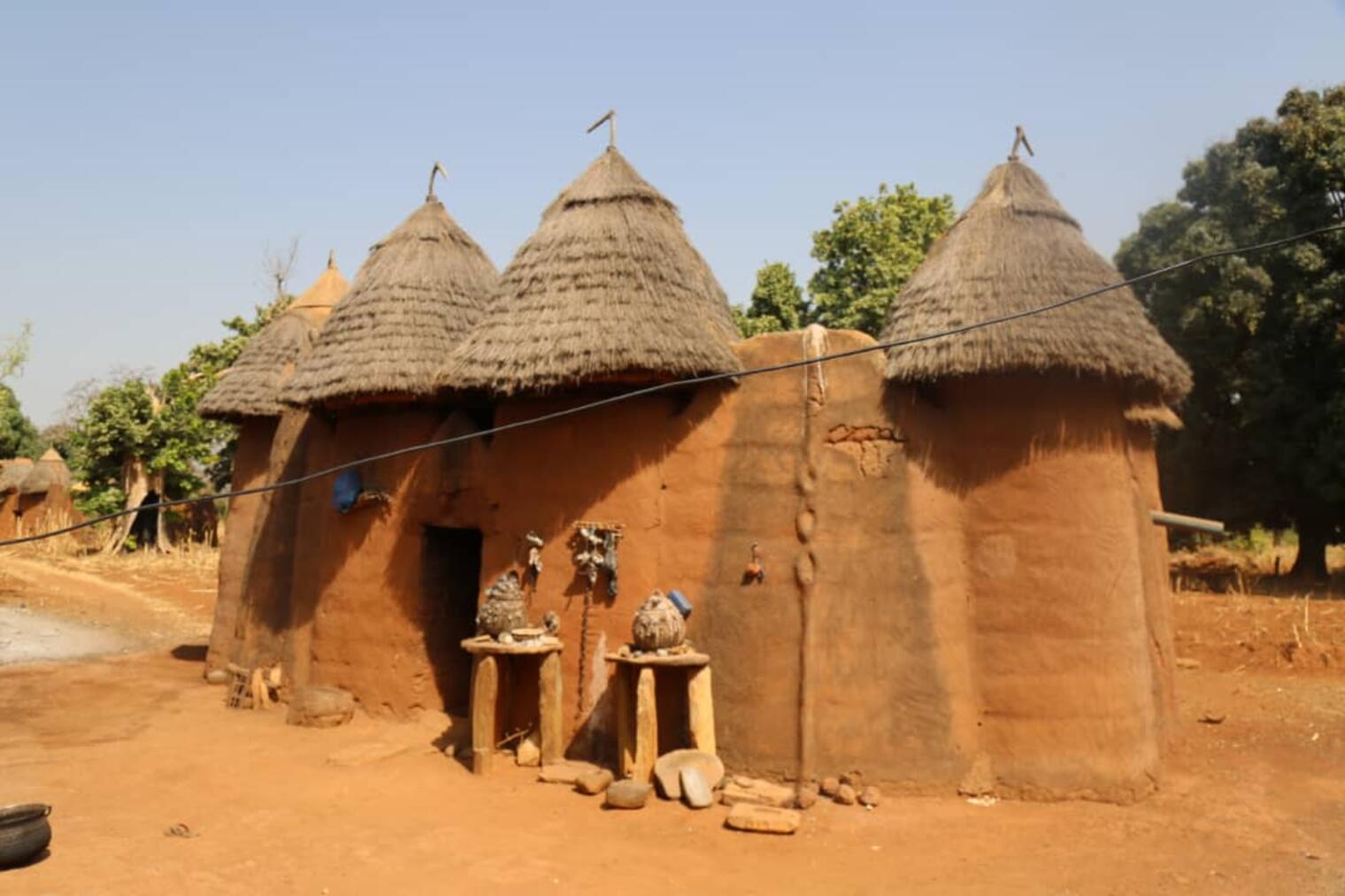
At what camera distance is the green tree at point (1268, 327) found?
1606cm

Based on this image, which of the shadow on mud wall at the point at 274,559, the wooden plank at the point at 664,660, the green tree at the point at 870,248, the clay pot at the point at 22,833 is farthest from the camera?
the green tree at the point at 870,248

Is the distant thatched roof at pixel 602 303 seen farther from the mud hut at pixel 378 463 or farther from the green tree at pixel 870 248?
the green tree at pixel 870 248

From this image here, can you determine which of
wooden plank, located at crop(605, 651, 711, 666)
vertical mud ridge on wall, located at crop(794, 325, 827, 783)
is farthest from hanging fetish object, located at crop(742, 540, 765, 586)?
wooden plank, located at crop(605, 651, 711, 666)

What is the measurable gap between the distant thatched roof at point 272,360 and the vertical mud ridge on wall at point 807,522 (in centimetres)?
753

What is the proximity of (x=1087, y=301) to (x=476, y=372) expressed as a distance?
505 centimetres

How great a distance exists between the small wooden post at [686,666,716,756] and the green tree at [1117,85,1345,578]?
44.6ft

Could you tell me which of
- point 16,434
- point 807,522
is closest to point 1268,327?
point 807,522

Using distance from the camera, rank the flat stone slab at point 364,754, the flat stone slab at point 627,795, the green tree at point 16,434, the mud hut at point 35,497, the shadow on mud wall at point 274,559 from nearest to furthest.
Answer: the flat stone slab at point 627,795, the flat stone slab at point 364,754, the shadow on mud wall at point 274,559, the mud hut at point 35,497, the green tree at point 16,434

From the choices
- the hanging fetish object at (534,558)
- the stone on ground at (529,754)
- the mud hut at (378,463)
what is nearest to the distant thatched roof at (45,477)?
the mud hut at (378,463)

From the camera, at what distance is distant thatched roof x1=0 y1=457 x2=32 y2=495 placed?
94.6ft

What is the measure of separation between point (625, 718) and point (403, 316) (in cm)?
501

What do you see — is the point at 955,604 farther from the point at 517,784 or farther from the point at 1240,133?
the point at 1240,133

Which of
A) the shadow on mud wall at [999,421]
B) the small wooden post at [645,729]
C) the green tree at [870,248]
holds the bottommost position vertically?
the small wooden post at [645,729]

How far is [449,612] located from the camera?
9.78 m
